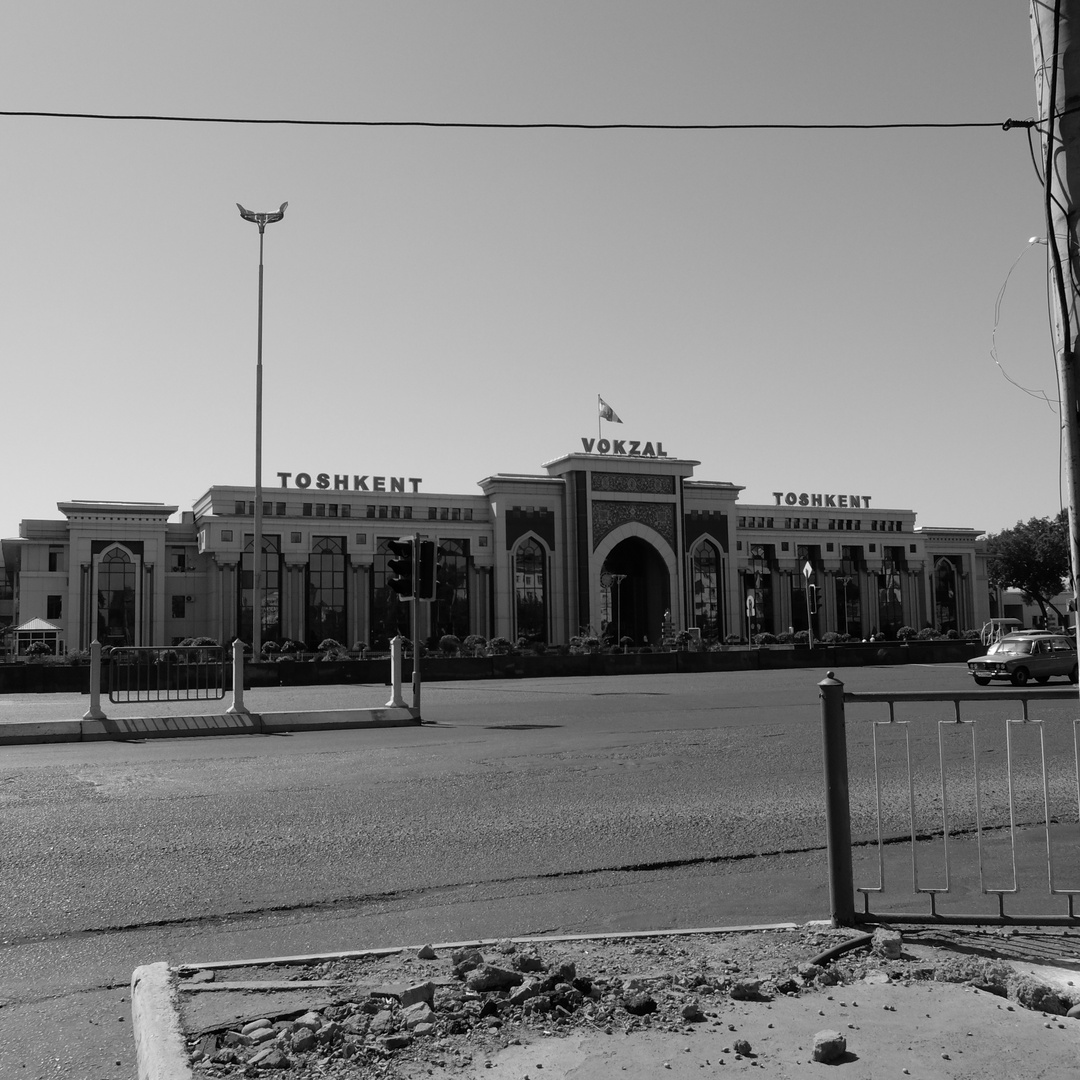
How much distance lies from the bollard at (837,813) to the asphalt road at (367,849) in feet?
2.69

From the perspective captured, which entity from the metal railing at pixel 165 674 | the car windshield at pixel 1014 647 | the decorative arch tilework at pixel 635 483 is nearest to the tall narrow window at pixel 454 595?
the decorative arch tilework at pixel 635 483

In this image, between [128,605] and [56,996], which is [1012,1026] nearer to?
[56,996]

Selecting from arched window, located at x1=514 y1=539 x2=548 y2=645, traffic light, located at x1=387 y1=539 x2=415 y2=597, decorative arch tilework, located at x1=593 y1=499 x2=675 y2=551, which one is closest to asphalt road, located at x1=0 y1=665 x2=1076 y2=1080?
traffic light, located at x1=387 y1=539 x2=415 y2=597

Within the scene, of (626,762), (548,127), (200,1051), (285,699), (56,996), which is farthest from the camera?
(285,699)

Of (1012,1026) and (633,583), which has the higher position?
(633,583)

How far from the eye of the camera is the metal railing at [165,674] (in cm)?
1914

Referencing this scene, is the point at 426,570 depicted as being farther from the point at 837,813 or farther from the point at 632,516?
the point at 632,516

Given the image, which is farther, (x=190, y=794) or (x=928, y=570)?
(x=928, y=570)

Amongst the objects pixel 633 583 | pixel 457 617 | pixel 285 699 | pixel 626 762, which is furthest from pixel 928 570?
pixel 626 762

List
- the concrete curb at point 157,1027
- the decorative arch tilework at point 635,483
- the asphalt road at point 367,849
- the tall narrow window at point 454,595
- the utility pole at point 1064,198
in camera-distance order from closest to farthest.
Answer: the concrete curb at point 157,1027 → the utility pole at point 1064,198 → the asphalt road at point 367,849 → the tall narrow window at point 454,595 → the decorative arch tilework at point 635,483

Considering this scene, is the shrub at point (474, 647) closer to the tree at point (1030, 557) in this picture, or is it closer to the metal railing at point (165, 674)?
the metal railing at point (165, 674)

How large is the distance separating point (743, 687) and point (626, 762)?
1609 centimetres

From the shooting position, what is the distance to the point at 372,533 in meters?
67.9

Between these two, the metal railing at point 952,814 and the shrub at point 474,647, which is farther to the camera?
the shrub at point 474,647
